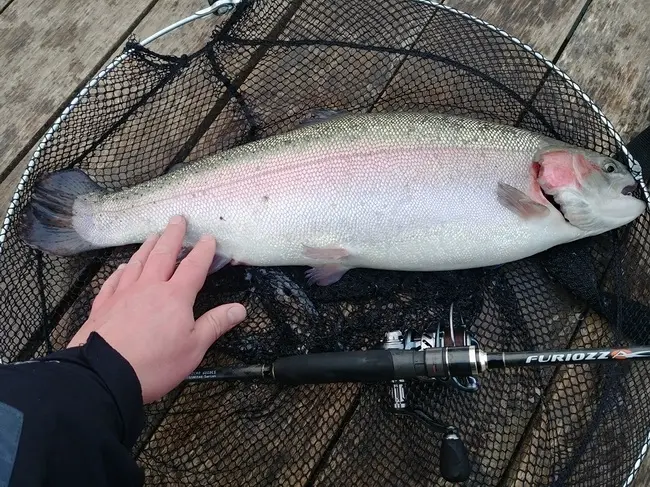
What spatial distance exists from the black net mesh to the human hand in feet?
0.83

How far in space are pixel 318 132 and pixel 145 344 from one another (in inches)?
32.9

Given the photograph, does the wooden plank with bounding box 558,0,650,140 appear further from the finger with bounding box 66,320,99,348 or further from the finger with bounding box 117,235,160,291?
the finger with bounding box 66,320,99,348

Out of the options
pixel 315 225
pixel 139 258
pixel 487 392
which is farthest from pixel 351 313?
pixel 139 258

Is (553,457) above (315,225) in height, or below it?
below

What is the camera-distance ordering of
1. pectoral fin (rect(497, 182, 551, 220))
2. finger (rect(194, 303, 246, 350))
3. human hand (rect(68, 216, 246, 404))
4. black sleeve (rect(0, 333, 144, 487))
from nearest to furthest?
black sleeve (rect(0, 333, 144, 487))
human hand (rect(68, 216, 246, 404))
finger (rect(194, 303, 246, 350))
pectoral fin (rect(497, 182, 551, 220))

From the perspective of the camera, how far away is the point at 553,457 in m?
1.76

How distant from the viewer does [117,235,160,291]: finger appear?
1.59 meters

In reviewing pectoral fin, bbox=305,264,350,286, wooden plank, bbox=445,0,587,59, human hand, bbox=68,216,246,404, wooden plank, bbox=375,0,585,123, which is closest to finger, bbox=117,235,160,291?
human hand, bbox=68,216,246,404

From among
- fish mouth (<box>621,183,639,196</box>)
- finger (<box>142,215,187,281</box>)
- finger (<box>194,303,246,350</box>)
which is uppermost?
fish mouth (<box>621,183,639,196</box>)

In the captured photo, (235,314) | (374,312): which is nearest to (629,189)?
(374,312)

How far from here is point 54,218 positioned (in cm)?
182

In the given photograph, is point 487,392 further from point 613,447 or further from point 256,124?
point 256,124

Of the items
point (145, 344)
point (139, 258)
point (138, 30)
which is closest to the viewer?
point (145, 344)

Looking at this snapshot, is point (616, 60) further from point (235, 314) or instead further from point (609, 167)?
point (235, 314)
